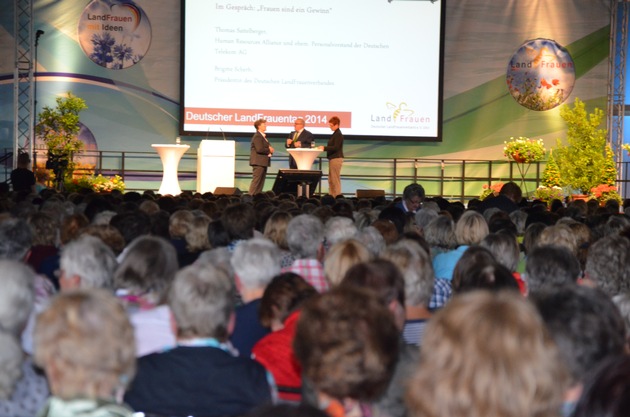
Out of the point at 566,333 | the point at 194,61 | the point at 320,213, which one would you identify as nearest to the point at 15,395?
the point at 566,333

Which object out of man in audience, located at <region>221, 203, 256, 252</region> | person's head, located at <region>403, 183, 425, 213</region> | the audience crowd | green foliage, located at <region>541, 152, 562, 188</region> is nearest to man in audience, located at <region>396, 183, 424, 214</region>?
person's head, located at <region>403, 183, 425, 213</region>

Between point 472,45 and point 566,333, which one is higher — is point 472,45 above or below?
above

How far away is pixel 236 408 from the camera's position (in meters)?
2.89

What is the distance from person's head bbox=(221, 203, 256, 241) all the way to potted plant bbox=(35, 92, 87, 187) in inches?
417

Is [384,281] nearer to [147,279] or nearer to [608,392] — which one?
[147,279]

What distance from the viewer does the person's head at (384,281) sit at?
349 centimetres

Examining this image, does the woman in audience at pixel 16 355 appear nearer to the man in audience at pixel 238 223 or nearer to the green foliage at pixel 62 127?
the man in audience at pixel 238 223

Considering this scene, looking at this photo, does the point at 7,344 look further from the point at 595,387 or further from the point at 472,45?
the point at 472,45

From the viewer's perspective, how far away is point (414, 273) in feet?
13.4

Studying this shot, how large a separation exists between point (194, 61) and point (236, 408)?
15372mm

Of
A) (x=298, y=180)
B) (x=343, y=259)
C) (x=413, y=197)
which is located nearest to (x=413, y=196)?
(x=413, y=197)

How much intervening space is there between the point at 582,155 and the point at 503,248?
1091cm

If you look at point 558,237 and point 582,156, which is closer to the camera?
point 558,237

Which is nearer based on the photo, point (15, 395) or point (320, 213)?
point (15, 395)
